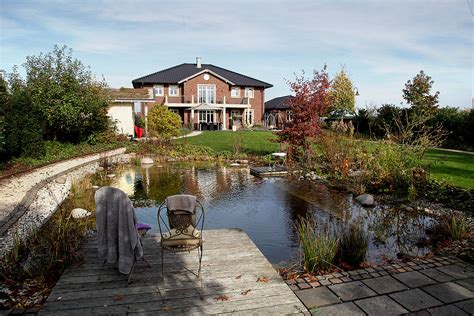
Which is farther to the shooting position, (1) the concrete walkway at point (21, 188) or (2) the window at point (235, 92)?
(2) the window at point (235, 92)

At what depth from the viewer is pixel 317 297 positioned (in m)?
3.82

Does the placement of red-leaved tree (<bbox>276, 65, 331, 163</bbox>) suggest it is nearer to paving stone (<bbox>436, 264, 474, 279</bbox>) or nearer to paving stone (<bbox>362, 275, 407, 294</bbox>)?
paving stone (<bbox>436, 264, 474, 279</bbox>)

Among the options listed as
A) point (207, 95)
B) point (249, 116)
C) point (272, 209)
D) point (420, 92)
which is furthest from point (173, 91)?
point (272, 209)

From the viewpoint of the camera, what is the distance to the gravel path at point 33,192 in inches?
275

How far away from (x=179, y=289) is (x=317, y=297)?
1598 mm

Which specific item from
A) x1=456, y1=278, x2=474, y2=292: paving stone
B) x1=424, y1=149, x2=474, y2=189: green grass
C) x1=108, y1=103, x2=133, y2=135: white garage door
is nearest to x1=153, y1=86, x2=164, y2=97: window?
x1=108, y1=103, x2=133, y2=135: white garage door

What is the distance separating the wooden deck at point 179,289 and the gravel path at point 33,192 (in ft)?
8.33

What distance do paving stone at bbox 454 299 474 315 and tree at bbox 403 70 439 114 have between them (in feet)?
80.1

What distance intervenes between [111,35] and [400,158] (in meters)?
15.2

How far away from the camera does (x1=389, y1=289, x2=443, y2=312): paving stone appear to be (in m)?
3.63

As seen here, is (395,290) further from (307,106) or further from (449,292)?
(307,106)

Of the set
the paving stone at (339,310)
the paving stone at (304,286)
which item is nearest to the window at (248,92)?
the paving stone at (304,286)

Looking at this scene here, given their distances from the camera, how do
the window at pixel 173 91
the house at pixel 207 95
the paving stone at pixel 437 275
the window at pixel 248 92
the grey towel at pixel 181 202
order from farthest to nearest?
the window at pixel 248 92 < the window at pixel 173 91 < the house at pixel 207 95 < the grey towel at pixel 181 202 < the paving stone at pixel 437 275

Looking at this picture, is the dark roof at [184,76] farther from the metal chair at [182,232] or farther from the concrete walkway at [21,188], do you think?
the metal chair at [182,232]
